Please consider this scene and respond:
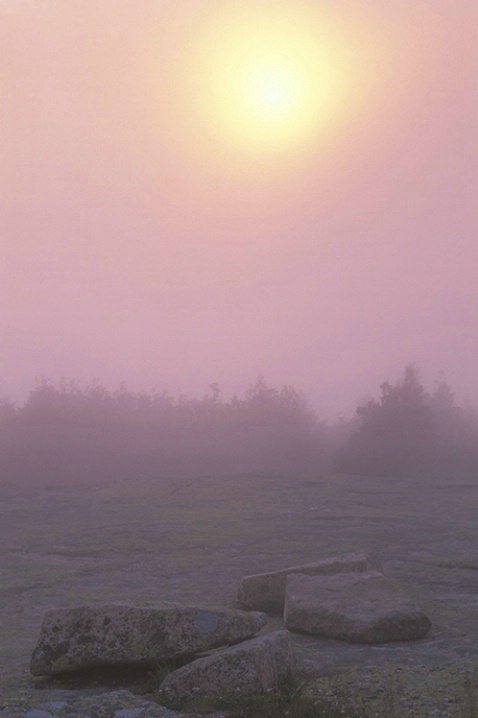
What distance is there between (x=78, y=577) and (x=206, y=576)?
5.14 ft

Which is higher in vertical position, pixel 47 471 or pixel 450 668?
pixel 47 471

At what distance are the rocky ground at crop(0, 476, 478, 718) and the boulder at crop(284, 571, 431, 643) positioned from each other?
0.16 meters

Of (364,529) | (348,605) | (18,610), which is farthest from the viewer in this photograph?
(364,529)

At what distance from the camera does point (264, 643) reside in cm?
514

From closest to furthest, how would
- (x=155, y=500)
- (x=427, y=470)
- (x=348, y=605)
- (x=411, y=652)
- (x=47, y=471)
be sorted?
1. (x=411, y=652)
2. (x=348, y=605)
3. (x=155, y=500)
4. (x=47, y=471)
5. (x=427, y=470)

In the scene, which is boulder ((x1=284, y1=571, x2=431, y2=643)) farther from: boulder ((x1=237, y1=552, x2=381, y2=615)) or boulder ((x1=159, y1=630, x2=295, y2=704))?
boulder ((x1=159, y1=630, x2=295, y2=704))

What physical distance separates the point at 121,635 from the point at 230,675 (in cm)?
102

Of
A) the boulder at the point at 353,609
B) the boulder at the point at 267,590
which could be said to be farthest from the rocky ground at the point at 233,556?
the boulder at the point at 267,590

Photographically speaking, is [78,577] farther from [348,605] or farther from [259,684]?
[259,684]

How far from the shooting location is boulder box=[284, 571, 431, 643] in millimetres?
6488

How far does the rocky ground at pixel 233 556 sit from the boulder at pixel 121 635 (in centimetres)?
18

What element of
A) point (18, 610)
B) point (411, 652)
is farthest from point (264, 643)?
point (18, 610)

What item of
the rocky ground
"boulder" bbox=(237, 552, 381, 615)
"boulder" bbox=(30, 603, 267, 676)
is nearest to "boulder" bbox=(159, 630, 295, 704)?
the rocky ground

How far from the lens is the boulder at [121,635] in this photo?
5.54m
